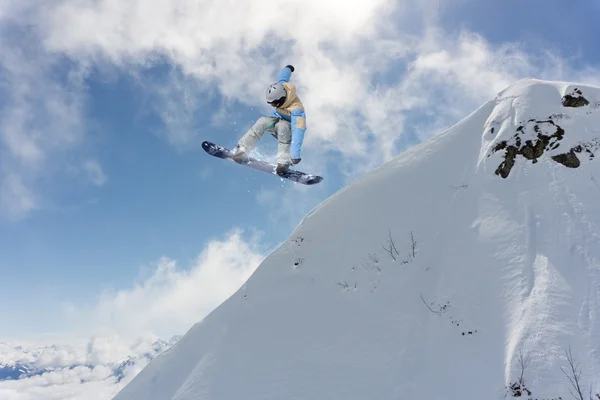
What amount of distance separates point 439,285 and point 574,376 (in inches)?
158

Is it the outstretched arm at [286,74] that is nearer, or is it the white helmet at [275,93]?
the white helmet at [275,93]

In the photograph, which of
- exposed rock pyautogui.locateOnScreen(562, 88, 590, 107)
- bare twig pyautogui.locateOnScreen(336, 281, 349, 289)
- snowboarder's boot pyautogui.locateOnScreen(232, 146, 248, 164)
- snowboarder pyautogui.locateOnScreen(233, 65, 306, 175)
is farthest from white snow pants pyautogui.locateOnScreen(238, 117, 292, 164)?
exposed rock pyautogui.locateOnScreen(562, 88, 590, 107)

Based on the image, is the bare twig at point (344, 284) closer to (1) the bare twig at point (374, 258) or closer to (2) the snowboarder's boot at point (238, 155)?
(1) the bare twig at point (374, 258)

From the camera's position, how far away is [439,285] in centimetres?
1085

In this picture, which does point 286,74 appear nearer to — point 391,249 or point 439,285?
point 391,249

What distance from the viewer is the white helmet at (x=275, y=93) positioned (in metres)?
9.16

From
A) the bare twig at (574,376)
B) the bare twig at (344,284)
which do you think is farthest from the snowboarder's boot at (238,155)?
the bare twig at (574,376)

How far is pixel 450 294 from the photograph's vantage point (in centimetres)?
1041

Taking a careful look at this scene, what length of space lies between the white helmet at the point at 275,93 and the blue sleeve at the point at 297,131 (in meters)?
0.46

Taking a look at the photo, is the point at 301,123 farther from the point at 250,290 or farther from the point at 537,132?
the point at 537,132

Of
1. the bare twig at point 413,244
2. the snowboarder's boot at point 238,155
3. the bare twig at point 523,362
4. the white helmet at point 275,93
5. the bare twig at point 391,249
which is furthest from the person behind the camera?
the bare twig at point 391,249

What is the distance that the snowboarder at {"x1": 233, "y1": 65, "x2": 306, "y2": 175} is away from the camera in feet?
30.6

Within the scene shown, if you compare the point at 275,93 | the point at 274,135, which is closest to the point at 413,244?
the point at 274,135

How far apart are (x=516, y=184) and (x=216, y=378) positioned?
11.1m
